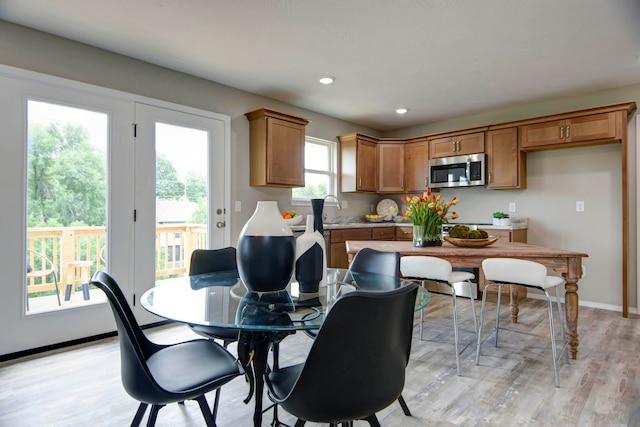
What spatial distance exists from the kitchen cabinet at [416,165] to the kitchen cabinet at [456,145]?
4.7 inches

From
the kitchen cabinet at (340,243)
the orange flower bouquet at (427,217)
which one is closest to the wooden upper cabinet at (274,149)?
the kitchen cabinet at (340,243)

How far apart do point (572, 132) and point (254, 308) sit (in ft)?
13.4

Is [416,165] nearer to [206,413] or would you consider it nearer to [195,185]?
[195,185]

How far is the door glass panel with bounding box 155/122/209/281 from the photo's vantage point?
3342 millimetres

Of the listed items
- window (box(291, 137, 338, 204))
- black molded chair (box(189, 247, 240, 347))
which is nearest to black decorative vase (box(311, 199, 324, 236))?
black molded chair (box(189, 247, 240, 347))

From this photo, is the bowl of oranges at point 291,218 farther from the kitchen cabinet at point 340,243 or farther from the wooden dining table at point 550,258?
the wooden dining table at point 550,258

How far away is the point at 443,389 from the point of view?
2123 millimetres

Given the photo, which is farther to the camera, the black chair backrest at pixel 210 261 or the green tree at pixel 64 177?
the green tree at pixel 64 177

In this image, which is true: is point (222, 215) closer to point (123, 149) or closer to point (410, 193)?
point (123, 149)

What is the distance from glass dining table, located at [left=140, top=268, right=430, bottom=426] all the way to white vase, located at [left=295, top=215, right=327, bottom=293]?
6cm

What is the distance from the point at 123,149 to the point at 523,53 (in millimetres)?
3465

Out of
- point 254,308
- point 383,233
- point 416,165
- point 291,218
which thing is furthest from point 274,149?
point 254,308

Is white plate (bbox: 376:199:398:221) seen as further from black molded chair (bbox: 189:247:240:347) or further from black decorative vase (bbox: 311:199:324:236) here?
black decorative vase (bbox: 311:199:324:236)

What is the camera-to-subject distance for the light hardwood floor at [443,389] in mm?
1815
